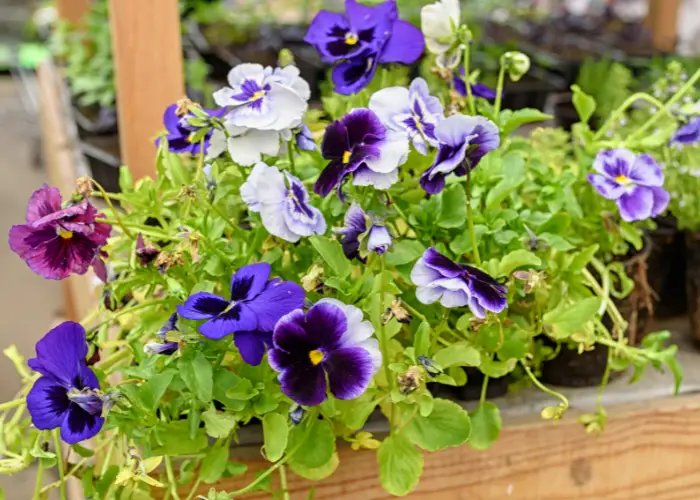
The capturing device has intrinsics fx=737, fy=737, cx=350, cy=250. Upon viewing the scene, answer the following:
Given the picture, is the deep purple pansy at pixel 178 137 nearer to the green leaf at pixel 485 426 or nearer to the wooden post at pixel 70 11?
the green leaf at pixel 485 426

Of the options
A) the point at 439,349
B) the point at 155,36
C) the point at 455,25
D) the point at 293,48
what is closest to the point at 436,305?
the point at 439,349

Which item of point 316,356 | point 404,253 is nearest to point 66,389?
point 316,356

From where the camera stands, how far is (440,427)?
0.60 meters

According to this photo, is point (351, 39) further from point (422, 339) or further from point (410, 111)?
point (422, 339)

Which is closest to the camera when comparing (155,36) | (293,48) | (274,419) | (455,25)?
(274,419)

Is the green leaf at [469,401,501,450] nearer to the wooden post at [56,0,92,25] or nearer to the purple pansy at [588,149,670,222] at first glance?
the purple pansy at [588,149,670,222]

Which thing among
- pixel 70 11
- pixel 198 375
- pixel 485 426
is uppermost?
pixel 198 375

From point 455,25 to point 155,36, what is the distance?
1.32ft

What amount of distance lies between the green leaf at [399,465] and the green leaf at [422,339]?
82 millimetres

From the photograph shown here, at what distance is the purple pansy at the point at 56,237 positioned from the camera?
1.82 ft

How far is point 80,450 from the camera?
0.60 m

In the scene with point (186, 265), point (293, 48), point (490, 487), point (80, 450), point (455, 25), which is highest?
point (455, 25)

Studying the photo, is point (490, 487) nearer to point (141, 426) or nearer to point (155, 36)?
point (141, 426)

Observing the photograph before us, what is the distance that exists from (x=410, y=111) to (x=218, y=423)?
31 cm
